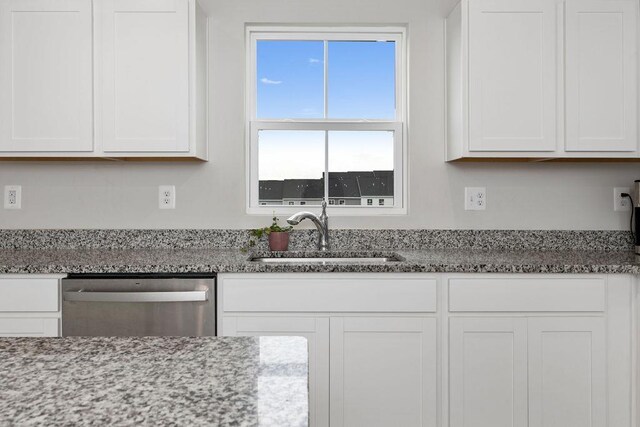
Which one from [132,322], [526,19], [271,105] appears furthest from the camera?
[271,105]

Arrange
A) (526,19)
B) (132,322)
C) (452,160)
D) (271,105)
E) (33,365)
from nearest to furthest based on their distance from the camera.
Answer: (33,365) → (132,322) → (526,19) → (452,160) → (271,105)

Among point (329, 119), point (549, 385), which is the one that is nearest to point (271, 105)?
point (329, 119)

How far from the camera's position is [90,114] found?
7.70 ft

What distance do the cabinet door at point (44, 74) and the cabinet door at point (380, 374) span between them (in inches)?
59.8

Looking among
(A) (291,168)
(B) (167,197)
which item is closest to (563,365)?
(A) (291,168)

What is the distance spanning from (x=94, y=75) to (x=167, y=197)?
68cm

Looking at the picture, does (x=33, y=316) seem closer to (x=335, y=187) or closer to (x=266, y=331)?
(x=266, y=331)

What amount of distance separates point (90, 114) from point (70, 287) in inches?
32.0

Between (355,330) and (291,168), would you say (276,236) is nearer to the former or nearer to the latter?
(291,168)

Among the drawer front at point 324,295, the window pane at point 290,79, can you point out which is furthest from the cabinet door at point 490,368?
the window pane at point 290,79

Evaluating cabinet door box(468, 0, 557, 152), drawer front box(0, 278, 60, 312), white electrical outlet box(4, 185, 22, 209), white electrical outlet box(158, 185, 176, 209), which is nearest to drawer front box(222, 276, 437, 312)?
drawer front box(0, 278, 60, 312)

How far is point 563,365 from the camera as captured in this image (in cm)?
202

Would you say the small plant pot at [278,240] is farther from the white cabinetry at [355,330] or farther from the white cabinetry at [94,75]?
the white cabinetry at [94,75]

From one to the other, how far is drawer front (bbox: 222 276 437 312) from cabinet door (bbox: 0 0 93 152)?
1079mm
